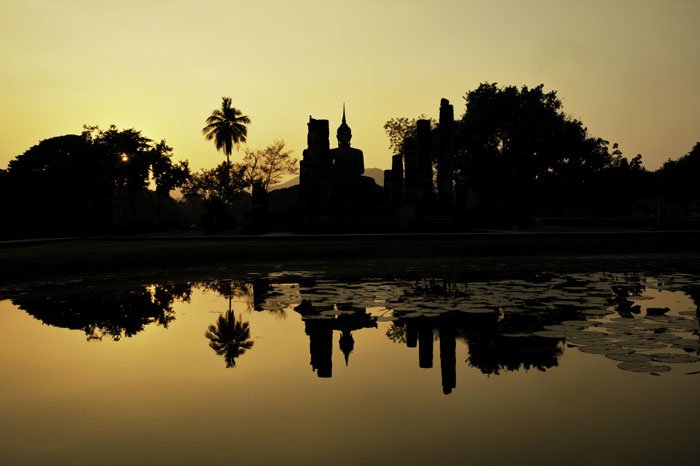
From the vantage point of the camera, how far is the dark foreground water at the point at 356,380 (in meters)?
4.20

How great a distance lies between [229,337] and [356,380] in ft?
8.94

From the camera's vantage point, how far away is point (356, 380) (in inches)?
233

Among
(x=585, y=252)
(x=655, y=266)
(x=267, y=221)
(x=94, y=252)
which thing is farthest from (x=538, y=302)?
(x=267, y=221)

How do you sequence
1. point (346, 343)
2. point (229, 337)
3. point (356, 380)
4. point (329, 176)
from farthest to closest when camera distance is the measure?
point (329, 176) < point (229, 337) < point (346, 343) < point (356, 380)

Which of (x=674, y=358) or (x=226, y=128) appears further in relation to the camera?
(x=226, y=128)

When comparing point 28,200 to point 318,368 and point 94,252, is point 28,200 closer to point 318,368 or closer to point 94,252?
point 94,252

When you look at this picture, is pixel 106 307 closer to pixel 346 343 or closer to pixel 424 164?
pixel 346 343

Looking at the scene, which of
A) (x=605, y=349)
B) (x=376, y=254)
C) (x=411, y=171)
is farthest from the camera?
(x=411, y=171)

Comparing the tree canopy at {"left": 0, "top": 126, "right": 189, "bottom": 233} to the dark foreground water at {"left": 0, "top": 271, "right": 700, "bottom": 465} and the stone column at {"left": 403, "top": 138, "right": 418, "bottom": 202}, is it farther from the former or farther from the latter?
the dark foreground water at {"left": 0, "top": 271, "right": 700, "bottom": 465}

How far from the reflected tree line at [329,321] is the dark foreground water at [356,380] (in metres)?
0.05

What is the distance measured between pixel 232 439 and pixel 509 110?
179 ft

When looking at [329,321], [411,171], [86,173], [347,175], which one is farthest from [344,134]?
[329,321]

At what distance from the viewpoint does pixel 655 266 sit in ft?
55.6

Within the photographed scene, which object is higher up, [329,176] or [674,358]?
[329,176]
